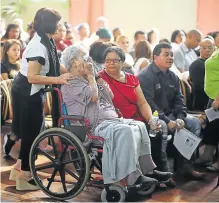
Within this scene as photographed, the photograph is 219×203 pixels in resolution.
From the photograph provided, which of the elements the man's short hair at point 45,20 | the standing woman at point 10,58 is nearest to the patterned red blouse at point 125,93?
the man's short hair at point 45,20

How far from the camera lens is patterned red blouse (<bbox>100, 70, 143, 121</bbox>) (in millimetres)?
3781

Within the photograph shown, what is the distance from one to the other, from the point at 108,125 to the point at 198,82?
175cm

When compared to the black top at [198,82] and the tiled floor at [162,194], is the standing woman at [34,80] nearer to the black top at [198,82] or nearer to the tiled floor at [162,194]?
the tiled floor at [162,194]

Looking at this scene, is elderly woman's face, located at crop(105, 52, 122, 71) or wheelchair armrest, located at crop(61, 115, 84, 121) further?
elderly woman's face, located at crop(105, 52, 122, 71)

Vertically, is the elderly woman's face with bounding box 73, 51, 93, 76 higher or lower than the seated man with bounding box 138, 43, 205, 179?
higher

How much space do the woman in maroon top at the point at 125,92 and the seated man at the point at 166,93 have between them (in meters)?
0.17

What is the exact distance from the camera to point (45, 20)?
360 cm

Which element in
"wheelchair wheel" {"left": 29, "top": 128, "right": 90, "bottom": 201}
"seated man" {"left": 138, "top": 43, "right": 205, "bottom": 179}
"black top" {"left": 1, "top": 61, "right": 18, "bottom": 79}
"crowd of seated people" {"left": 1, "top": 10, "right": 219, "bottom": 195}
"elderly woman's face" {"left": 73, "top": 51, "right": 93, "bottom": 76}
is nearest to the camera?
"wheelchair wheel" {"left": 29, "top": 128, "right": 90, "bottom": 201}

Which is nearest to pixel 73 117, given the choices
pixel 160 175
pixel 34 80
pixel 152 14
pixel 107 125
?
pixel 107 125

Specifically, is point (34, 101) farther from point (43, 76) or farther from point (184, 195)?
point (184, 195)

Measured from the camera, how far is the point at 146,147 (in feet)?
11.4

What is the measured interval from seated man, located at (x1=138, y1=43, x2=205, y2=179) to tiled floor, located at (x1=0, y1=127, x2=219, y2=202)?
202mm

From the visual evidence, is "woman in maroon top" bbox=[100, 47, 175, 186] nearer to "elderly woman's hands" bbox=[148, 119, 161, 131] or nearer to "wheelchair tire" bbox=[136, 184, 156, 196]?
"elderly woman's hands" bbox=[148, 119, 161, 131]

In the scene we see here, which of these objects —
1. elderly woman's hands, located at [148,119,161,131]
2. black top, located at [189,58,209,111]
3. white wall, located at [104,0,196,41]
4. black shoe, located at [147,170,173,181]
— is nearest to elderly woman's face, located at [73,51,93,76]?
elderly woman's hands, located at [148,119,161,131]
